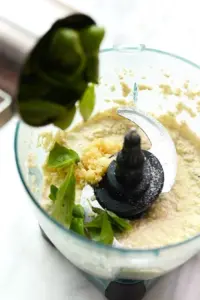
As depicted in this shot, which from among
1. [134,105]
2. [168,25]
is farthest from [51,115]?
[168,25]

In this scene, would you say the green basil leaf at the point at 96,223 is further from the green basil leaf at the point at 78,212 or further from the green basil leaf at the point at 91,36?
the green basil leaf at the point at 91,36

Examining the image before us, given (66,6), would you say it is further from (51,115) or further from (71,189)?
(71,189)

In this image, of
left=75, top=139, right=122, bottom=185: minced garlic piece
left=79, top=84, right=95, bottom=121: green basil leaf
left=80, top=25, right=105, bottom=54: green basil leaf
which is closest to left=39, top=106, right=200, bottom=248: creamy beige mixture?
left=75, top=139, right=122, bottom=185: minced garlic piece

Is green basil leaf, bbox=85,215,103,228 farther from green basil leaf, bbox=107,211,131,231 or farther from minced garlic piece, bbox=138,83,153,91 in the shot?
minced garlic piece, bbox=138,83,153,91

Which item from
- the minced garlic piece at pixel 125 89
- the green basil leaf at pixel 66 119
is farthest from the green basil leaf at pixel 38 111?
the minced garlic piece at pixel 125 89

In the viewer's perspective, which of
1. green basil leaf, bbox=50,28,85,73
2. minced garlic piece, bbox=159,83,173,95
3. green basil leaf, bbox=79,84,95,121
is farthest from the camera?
minced garlic piece, bbox=159,83,173,95

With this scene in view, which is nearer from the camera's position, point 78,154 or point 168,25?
point 78,154

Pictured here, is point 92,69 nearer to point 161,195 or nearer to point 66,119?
point 66,119
